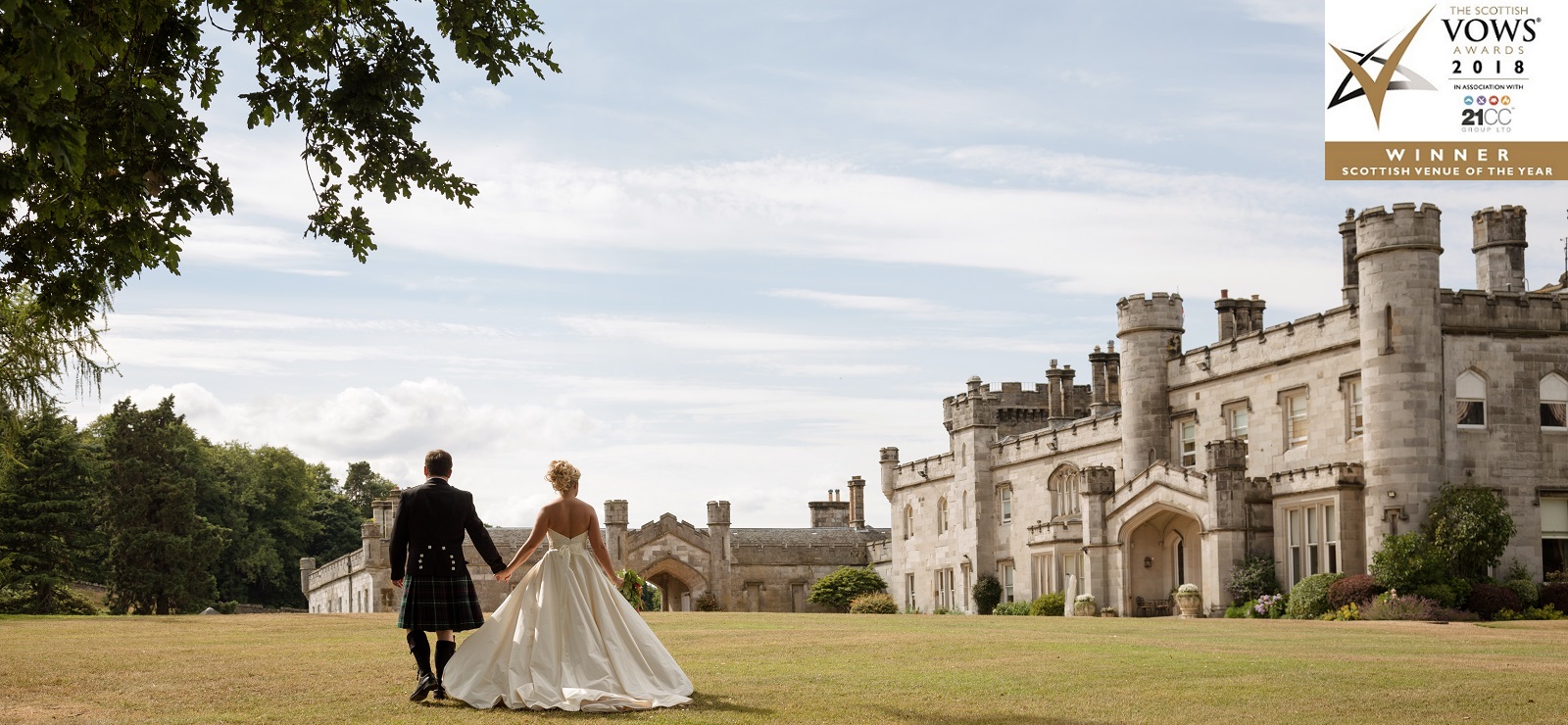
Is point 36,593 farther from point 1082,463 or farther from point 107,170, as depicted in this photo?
point 107,170

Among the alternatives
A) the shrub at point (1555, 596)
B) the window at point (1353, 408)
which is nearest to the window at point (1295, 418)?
the window at point (1353, 408)

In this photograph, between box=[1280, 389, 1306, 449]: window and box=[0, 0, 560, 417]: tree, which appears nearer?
box=[0, 0, 560, 417]: tree

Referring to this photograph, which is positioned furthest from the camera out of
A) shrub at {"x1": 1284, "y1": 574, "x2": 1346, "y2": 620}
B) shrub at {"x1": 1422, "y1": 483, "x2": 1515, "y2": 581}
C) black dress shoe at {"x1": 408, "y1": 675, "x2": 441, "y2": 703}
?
shrub at {"x1": 1284, "y1": 574, "x2": 1346, "y2": 620}

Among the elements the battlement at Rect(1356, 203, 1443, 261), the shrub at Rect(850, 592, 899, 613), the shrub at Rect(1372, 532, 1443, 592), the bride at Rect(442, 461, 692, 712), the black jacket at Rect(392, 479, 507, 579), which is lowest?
the shrub at Rect(850, 592, 899, 613)

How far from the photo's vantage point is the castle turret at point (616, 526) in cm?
5766

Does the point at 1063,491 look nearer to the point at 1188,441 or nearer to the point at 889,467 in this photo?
the point at 1188,441

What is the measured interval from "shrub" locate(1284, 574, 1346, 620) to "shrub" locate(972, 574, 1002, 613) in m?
18.6

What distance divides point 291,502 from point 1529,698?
83327 mm

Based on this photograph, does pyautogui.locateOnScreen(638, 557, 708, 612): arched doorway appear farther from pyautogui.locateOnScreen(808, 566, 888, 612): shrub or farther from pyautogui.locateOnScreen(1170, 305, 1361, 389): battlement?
pyautogui.locateOnScreen(1170, 305, 1361, 389): battlement

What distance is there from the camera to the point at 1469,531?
108 ft

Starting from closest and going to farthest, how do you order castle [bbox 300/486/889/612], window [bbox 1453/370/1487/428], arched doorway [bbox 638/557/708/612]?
window [bbox 1453/370/1487/428], castle [bbox 300/486/889/612], arched doorway [bbox 638/557/708/612]

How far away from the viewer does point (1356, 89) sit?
3180cm

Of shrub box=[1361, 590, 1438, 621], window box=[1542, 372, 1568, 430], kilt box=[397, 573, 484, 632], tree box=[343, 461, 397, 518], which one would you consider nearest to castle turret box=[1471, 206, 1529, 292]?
window box=[1542, 372, 1568, 430]

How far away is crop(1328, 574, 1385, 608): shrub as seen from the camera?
32.8 m
